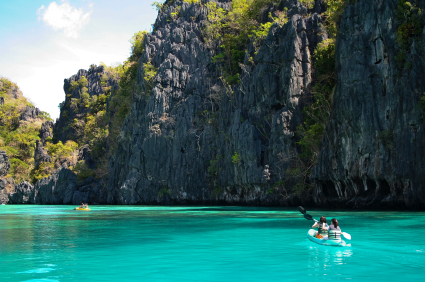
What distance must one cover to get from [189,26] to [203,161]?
1025 inches

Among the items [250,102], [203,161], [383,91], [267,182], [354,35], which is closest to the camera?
[383,91]

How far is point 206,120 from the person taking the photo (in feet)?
197

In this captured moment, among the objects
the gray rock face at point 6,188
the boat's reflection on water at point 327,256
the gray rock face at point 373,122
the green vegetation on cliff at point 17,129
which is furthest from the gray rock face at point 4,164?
the boat's reflection on water at point 327,256

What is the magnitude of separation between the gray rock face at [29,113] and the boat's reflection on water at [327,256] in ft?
336

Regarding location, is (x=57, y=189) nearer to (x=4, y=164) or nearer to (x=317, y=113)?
(x=4, y=164)

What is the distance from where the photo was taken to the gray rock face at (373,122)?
31.2 meters

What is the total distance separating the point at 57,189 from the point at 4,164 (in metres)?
17.7

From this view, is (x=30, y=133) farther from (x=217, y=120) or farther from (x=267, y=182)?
(x=267, y=182)

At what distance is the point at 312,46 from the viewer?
48406 millimetres

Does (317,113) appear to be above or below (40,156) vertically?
above

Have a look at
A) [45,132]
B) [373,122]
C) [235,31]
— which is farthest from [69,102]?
[373,122]

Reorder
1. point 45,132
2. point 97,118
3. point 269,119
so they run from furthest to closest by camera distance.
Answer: point 45,132 < point 97,118 < point 269,119

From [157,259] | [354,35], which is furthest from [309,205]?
[157,259]

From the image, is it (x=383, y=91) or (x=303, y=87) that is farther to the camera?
(x=303, y=87)
